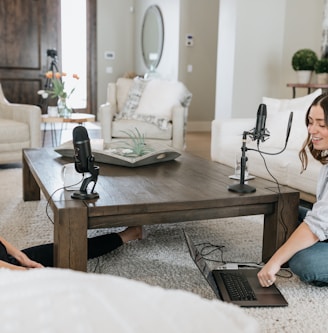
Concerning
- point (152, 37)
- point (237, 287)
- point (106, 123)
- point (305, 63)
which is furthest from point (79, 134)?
point (152, 37)

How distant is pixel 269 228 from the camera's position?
2.17 metres

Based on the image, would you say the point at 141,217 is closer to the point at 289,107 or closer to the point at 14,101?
the point at 289,107

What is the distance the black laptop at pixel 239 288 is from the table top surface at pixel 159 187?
0.67 feet

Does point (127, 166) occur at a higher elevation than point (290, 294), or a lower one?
higher

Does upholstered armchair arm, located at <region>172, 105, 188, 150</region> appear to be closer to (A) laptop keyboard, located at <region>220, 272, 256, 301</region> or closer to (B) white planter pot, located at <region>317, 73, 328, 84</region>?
(B) white planter pot, located at <region>317, 73, 328, 84</region>

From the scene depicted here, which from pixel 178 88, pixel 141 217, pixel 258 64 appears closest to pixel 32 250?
pixel 141 217

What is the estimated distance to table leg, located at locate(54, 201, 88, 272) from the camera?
68.1 inches

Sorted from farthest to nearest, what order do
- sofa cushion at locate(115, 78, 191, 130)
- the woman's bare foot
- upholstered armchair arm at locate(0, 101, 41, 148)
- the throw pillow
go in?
the throw pillow → sofa cushion at locate(115, 78, 191, 130) → upholstered armchair arm at locate(0, 101, 41, 148) → the woman's bare foot

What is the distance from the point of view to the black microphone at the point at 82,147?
1.78m

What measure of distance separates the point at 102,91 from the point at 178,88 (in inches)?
148

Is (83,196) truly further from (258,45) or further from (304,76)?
(258,45)

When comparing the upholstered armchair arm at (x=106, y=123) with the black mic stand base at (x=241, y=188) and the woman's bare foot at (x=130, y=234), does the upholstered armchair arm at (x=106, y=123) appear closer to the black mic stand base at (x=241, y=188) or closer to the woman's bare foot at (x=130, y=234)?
the woman's bare foot at (x=130, y=234)

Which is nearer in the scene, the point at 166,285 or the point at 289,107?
the point at 166,285

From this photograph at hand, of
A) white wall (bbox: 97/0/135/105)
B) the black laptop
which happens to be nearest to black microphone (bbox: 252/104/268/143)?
the black laptop
